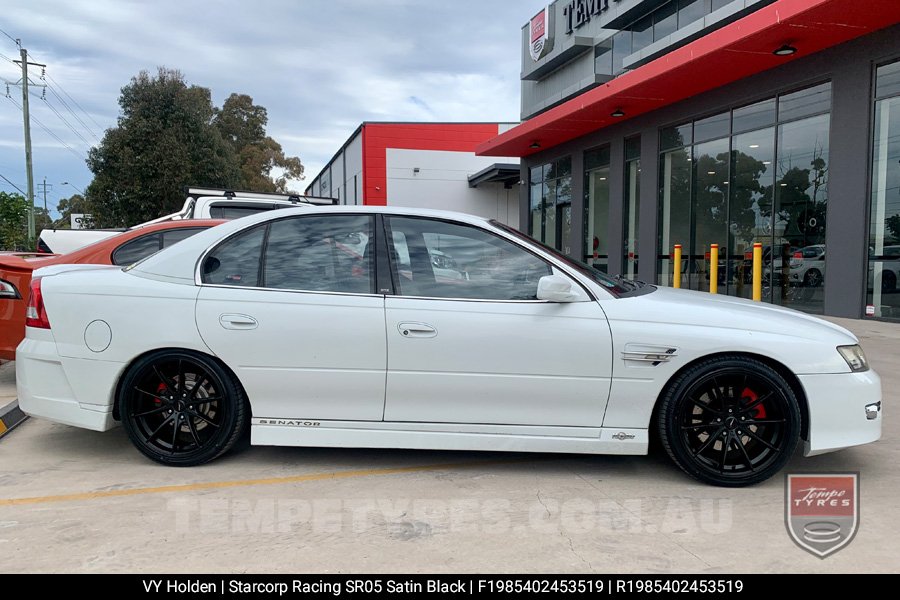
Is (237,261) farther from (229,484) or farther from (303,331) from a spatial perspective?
(229,484)

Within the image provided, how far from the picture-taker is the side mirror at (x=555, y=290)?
11.6ft

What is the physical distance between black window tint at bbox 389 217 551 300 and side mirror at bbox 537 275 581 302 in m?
0.14

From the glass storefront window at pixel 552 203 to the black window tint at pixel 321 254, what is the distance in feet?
56.5

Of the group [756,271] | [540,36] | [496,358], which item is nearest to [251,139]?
[540,36]

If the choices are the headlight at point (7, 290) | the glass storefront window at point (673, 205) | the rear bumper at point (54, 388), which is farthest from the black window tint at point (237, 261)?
the glass storefront window at point (673, 205)

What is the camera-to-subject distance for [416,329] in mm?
3586

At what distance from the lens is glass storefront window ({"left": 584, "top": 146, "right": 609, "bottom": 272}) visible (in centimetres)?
1855

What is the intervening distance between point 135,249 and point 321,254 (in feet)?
9.85

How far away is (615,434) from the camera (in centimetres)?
360

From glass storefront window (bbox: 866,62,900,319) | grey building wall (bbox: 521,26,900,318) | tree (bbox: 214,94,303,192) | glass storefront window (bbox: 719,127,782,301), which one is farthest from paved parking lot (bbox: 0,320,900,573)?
tree (bbox: 214,94,303,192)

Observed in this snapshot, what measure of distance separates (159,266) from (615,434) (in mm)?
2851

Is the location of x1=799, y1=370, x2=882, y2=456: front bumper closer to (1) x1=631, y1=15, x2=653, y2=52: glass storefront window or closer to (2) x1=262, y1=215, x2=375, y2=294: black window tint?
(2) x1=262, y1=215, x2=375, y2=294: black window tint

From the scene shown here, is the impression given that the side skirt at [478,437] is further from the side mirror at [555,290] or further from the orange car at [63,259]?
the orange car at [63,259]

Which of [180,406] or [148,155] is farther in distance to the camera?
[148,155]
